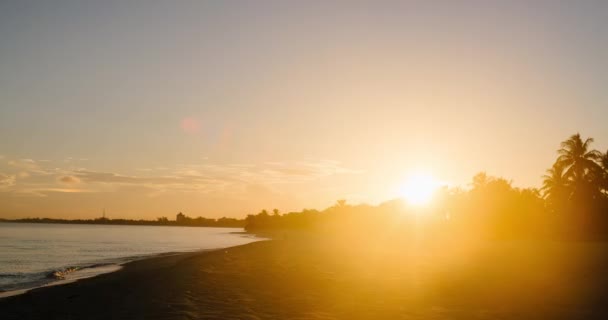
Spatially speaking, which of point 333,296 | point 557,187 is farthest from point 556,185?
point 333,296

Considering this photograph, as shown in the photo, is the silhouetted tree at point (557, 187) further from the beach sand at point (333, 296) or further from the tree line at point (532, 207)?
the beach sand at point (333, 296)

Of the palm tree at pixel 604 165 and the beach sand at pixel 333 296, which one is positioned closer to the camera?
the beach sand at pixel 333 296

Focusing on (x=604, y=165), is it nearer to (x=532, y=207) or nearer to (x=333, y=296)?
(x=532, y=207)

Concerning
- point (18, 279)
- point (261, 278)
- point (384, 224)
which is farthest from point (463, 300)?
point (384, 224)

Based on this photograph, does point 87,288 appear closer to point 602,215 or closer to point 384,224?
point 602,215

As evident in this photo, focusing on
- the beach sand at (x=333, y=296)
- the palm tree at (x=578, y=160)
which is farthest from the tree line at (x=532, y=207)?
the beach sand at (x=333, y=296)

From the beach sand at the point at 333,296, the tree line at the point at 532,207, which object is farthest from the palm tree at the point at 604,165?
the beach sand at the point at 333,296

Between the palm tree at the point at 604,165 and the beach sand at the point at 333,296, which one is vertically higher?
the palm tree at the point at 604,165

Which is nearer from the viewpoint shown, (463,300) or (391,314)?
(391,314)

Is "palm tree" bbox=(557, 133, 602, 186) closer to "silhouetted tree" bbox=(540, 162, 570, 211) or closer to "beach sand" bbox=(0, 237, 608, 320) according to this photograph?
"silhouetted tree" bbox=(540, 162, 570, 211)

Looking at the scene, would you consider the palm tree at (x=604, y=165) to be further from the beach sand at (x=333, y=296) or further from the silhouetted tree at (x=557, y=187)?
the beach sand at (x=333, y=296)

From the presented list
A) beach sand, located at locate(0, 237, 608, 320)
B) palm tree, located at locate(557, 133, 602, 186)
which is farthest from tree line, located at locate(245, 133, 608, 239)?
beach sand, located at locate(0, 237, 608, 320)

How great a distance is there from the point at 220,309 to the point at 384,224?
125 m

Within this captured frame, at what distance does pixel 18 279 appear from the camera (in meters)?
27.5
